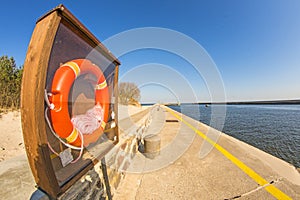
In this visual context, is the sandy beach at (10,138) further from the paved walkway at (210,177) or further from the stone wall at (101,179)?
the paved walkway at (210,177)

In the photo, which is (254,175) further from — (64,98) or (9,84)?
(9,84)

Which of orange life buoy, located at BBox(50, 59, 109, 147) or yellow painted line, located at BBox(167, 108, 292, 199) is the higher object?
orange life buoy, located at BBox(50, 59, 109, 147)

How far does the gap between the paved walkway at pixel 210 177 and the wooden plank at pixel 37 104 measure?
184 cm

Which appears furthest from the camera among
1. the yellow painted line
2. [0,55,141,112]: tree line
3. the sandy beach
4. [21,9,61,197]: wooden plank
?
[0,55,141,112]: tree line

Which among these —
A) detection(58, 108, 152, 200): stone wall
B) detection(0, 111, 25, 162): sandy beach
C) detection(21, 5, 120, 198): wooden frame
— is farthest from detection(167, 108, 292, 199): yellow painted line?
detection(0, 111, 25, 162): sandy beach

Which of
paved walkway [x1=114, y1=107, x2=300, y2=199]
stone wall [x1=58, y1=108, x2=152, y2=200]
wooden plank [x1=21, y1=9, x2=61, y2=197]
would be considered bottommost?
paved walkway [x1=114, y1=107, x2=300, y2=199]

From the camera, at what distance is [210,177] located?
2.77m

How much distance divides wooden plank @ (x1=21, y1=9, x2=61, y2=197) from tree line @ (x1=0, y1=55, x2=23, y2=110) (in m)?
13.0

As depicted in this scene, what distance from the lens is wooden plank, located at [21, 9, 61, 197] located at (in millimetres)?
900

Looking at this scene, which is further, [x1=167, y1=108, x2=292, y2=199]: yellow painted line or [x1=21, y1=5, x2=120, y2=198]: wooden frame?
[x1=167, y1=108, x2=292, y2=199]: yellow painted line

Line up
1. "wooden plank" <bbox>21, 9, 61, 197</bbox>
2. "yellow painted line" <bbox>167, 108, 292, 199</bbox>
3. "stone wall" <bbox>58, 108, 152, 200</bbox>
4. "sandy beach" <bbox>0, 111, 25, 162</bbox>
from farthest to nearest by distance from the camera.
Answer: "sandy beach" <bbox>0, 111, 25, 162</bbox>
"yellow painted line" <bbox>167, 108, 292, 199</bbox>
"stone wall" <bbox>58, 108, 152, 200</bbox>
"wooden plank" <bbox>21, 9, 61, 197</bbox>

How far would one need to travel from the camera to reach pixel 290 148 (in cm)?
645

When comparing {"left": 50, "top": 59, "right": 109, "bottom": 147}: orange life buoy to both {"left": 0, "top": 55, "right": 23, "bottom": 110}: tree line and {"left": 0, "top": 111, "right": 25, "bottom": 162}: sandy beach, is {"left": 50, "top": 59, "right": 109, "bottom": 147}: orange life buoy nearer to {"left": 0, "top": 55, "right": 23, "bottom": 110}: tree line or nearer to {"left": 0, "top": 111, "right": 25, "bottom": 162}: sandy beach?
{"left": 0, "top": 111, "right": 25, "bottom": 162}: sandy beach

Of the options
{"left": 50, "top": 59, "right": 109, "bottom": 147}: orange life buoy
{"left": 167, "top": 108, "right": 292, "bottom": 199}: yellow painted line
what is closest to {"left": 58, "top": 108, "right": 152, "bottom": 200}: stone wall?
{"left": 50, "top": 59, "right": 109, "bottom": 147}: orange life buoy
